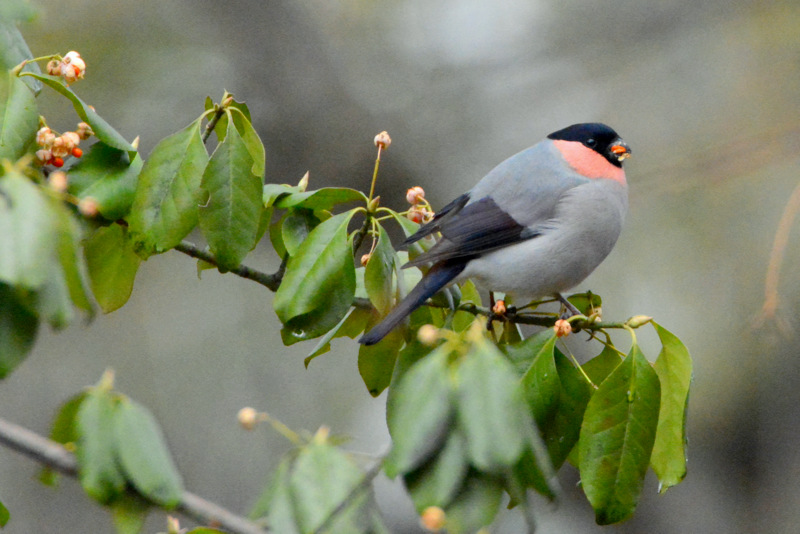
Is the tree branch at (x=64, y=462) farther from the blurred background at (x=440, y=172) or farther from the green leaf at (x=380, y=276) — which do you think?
the blurred background at (x=440, y=172)

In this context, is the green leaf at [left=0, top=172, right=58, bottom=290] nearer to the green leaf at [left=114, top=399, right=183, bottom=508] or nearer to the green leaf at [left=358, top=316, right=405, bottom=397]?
the green leaf at [left=114, top=399, right=183, bottom=508]

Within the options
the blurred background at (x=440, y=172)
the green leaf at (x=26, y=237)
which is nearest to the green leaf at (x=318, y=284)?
the green leaf at (x=26, y=237)

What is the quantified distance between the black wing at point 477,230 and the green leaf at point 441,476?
99 cm

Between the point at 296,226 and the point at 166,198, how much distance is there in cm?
25

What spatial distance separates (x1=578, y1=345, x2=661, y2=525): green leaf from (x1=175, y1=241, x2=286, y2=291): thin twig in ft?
1.88

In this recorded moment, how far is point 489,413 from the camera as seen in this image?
0.68 metres

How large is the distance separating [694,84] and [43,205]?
3799 mm

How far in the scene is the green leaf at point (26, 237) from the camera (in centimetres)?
58

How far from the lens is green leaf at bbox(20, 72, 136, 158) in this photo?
3.77 feet

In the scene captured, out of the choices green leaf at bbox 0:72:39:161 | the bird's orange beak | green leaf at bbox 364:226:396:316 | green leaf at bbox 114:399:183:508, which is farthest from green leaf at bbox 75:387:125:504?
the bird's orange beak

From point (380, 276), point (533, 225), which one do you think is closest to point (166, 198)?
point (380, 276)

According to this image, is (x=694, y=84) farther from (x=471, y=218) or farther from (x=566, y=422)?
(x=566, y=422)

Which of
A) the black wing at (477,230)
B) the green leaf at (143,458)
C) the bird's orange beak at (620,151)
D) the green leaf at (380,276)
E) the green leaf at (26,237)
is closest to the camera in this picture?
the green leaf at (26,237)

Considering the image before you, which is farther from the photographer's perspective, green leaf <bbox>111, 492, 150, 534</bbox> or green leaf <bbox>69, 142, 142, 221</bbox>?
green leaf <bbox>69, 142, 142, 221</bbox>
